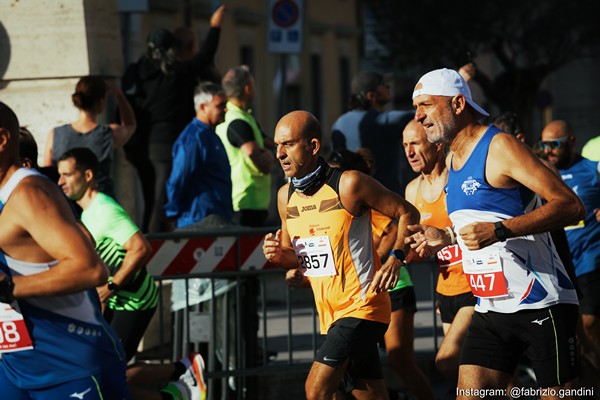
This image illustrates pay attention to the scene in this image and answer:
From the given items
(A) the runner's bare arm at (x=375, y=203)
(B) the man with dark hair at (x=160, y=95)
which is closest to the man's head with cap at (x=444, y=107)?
(A) the runner's bare arm at (x=375, y=203)

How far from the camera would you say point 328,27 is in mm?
36750

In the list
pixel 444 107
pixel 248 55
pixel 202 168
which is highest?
pixel 248 55

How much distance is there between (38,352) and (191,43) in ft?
20.8

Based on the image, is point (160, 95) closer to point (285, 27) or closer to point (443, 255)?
point (285, 27)

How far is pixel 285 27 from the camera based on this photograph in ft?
44.1

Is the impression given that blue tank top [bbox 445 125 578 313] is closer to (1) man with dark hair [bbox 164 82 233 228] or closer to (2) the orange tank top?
(2) the orange tank top

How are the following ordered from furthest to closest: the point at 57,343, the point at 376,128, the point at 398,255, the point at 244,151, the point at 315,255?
the point at 376,128
the point at 244,151
the point at 315,255
the point at 398,255
the point at 57,343

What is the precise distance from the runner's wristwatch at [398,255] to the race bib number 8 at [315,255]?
0.32 metres

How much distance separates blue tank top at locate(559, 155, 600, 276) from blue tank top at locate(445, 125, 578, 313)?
335cm

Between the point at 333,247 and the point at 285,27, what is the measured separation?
255 inches

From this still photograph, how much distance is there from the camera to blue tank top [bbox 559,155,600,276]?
32.2 feet

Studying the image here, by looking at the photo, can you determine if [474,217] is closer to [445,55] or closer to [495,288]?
[495,288]

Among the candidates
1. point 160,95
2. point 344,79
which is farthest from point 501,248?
point 344,79

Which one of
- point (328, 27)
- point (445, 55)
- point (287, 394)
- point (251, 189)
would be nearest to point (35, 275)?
point (287, 394)
